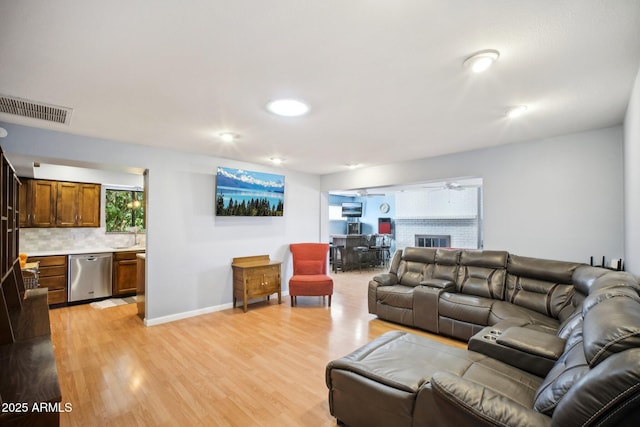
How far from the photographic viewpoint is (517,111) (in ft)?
8.98

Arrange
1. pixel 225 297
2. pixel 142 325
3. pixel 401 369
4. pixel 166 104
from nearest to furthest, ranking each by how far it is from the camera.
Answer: pixel 401 369
pixel 166 104
pixel 142 325
pixel 225 297

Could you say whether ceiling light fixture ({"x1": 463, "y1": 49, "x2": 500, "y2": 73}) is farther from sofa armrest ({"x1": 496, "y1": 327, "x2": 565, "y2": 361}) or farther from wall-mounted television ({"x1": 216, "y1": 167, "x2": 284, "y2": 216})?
wall-mounted television ({"x1": 216, "y1": 167, "x2": 284, "y2": 216})

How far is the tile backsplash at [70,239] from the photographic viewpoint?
4918 millimetres

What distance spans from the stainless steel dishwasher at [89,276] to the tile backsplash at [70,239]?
0.41 meters

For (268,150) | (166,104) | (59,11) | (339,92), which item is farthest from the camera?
(268,150)

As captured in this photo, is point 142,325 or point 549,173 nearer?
point 549,173

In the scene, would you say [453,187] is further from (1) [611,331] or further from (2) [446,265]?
(1) [611,331]

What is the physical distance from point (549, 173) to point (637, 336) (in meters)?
3.29

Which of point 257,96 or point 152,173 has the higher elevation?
point 257,96

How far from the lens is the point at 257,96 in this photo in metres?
2.39

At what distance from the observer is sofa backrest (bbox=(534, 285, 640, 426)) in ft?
2.94

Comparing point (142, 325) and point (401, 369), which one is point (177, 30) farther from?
point (142, 325)

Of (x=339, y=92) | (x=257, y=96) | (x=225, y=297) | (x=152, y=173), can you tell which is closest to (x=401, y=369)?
(x=339, y=92)

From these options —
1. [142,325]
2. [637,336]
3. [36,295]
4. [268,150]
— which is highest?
[268,150]
